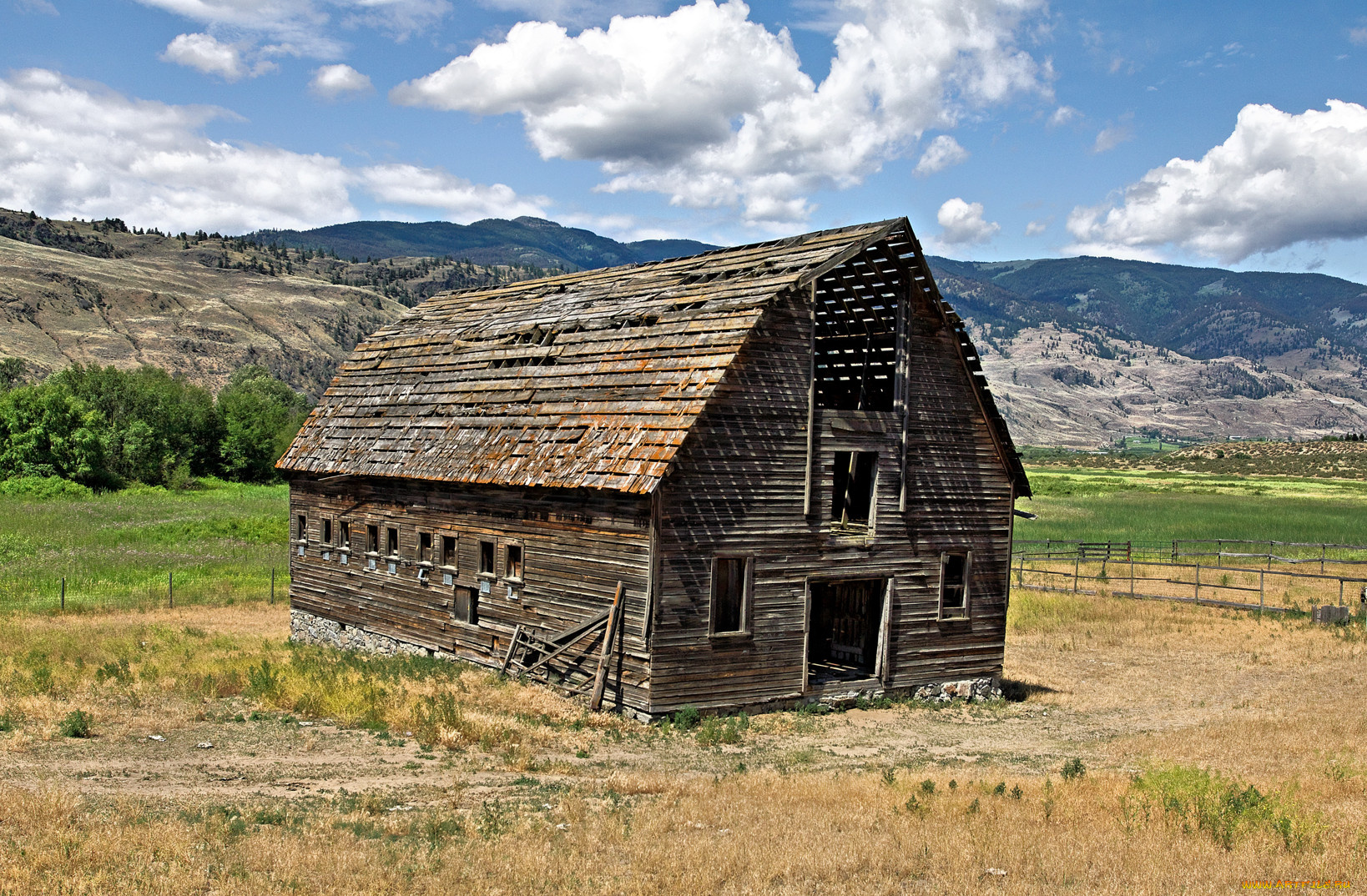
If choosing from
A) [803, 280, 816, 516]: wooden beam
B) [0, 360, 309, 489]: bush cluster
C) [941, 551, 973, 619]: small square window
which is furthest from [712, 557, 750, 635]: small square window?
[0, 360, 309, 489]: bush cluster

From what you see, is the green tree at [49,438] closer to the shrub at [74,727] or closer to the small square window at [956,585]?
the shrub at [74,727]

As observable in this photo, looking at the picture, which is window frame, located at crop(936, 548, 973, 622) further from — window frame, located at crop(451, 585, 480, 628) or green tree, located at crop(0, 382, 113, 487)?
green tree, located at crop(0, 382, 113, 487)

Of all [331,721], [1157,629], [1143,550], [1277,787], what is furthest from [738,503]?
[1143,550]

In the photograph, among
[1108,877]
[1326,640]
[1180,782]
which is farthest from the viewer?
[1326,640]

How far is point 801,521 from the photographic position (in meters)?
19.0

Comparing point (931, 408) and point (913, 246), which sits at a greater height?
point (913, 246)

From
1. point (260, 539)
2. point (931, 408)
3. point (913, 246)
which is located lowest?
point (260, 539)

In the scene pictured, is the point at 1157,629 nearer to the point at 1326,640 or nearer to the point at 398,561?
the point at 1326,640

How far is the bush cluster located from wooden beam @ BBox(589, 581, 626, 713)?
5645 centimetres

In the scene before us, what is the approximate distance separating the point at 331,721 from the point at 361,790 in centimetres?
452

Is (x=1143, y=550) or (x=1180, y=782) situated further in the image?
(x=1143, y=550)

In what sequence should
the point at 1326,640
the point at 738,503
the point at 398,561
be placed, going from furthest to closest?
the point at 1326,640 < the point at 398,561 < the point at 738,503

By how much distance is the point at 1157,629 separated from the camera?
1208 inches

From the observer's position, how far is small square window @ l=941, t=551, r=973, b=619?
69.7ft
